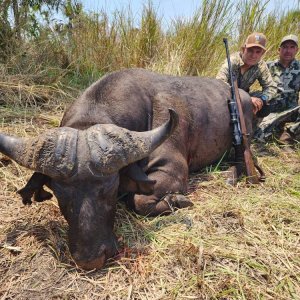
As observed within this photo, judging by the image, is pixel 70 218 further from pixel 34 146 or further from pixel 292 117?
pixel 292 117

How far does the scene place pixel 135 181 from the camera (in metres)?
3.05

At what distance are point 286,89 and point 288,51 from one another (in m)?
0.64

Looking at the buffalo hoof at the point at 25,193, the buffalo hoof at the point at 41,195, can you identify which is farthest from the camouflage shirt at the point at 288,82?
the buffalo hoof at the point at 25,193

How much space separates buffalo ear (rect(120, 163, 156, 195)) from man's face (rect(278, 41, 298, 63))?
4.58m

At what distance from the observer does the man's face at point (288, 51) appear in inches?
257

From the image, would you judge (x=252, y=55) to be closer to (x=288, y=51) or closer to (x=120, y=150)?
(x=288, y=51)

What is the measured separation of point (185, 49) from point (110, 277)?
20.0ft

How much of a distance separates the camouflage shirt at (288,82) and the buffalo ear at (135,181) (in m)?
4.27

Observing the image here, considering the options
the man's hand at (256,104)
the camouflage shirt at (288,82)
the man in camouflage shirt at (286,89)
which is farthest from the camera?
the camouflage shirt at (288,82)

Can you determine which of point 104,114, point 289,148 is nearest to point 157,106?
point 104,114

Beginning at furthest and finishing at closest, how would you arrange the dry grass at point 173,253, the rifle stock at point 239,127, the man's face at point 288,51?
1. the man's face at point 288,51
2. the rifle stock at point 239,127
3. the dry grass at point 173,253

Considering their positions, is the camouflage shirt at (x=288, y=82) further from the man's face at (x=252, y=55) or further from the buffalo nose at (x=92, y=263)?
the buffalo nose at (x=92, y=263)

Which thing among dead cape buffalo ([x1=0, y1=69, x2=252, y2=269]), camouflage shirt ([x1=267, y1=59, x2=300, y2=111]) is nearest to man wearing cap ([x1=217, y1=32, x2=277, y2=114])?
camouflage shirt ([x1=267, y1=59, x2=300, y2=111])

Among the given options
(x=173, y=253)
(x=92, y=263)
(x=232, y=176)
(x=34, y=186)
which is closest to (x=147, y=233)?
(x=173, y=253)
